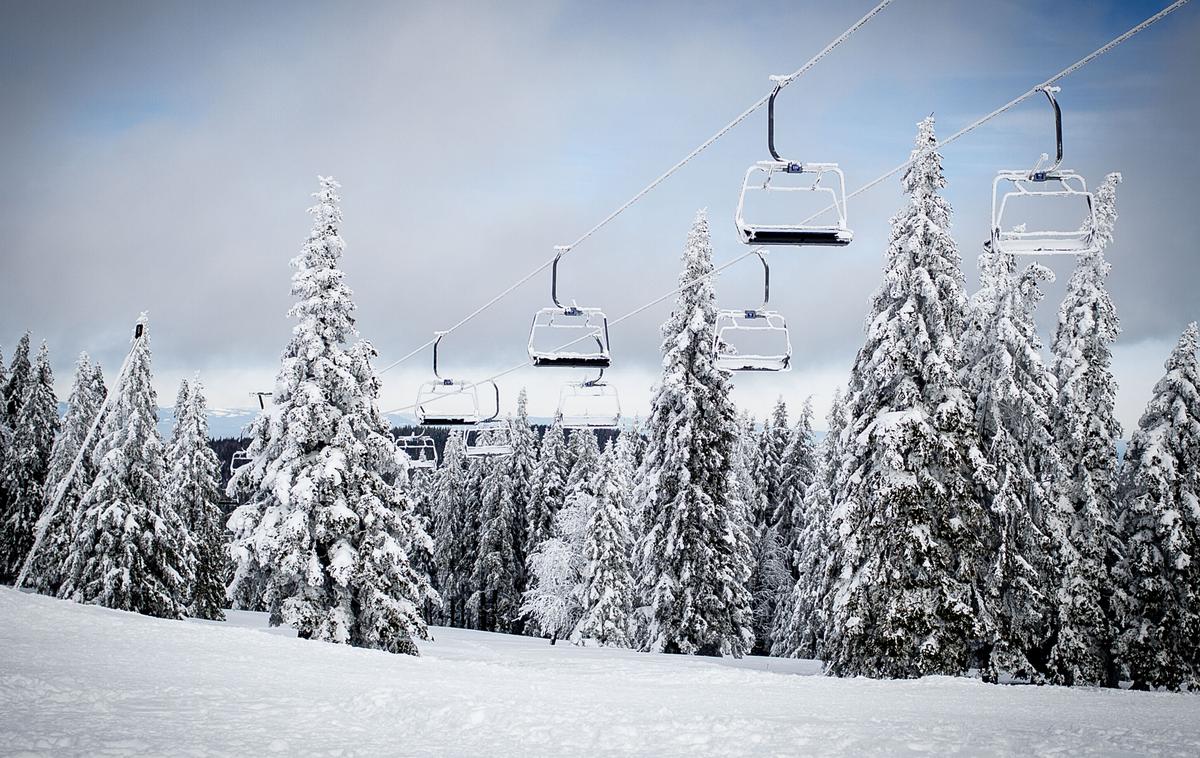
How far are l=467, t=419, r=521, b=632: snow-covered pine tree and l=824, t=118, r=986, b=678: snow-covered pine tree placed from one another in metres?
38.7

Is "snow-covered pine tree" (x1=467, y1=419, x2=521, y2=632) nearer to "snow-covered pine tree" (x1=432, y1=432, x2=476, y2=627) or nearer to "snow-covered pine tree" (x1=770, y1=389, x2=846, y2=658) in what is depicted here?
"snow-covered pine tree" (x1=432, y1=432, x2=476, y2=627)

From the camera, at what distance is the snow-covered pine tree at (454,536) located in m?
66.0

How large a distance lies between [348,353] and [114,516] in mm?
Answer: 15761

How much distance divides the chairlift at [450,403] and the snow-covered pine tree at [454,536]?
41.7 m

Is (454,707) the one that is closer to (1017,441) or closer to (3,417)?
(1017,441)

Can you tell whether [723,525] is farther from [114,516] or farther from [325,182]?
[114,516]

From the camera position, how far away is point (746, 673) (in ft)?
69.3

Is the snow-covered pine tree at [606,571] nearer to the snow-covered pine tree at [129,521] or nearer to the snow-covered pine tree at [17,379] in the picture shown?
the snow-covered pine tree at [129,521]

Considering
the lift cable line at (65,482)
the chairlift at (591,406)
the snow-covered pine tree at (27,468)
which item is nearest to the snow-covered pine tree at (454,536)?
the snow-covered pine tree at (27,468)

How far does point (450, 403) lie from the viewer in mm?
24094

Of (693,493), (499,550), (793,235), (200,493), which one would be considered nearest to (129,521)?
(200,493)

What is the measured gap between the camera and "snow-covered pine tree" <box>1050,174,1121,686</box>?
28.3m

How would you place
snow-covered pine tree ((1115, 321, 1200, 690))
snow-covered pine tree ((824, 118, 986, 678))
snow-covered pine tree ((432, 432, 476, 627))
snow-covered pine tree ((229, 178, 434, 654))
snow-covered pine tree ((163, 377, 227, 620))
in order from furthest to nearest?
1. snow-covered pine tree ((432, 432, 476, 627))
2. snow-covered pine tree ((163, 377, 227, 620))
3. snow-covered pine tree ((1115, 321, 1200, 690))
4. snow-covered pine tree ((229, 178, 434, 654))
5. snow-covered pine tree ((824, 118, 986, 678))

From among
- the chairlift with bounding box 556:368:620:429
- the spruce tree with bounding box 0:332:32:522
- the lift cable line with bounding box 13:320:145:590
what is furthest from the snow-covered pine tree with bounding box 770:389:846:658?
the spruce tree with bounding box 0:332:32:522
